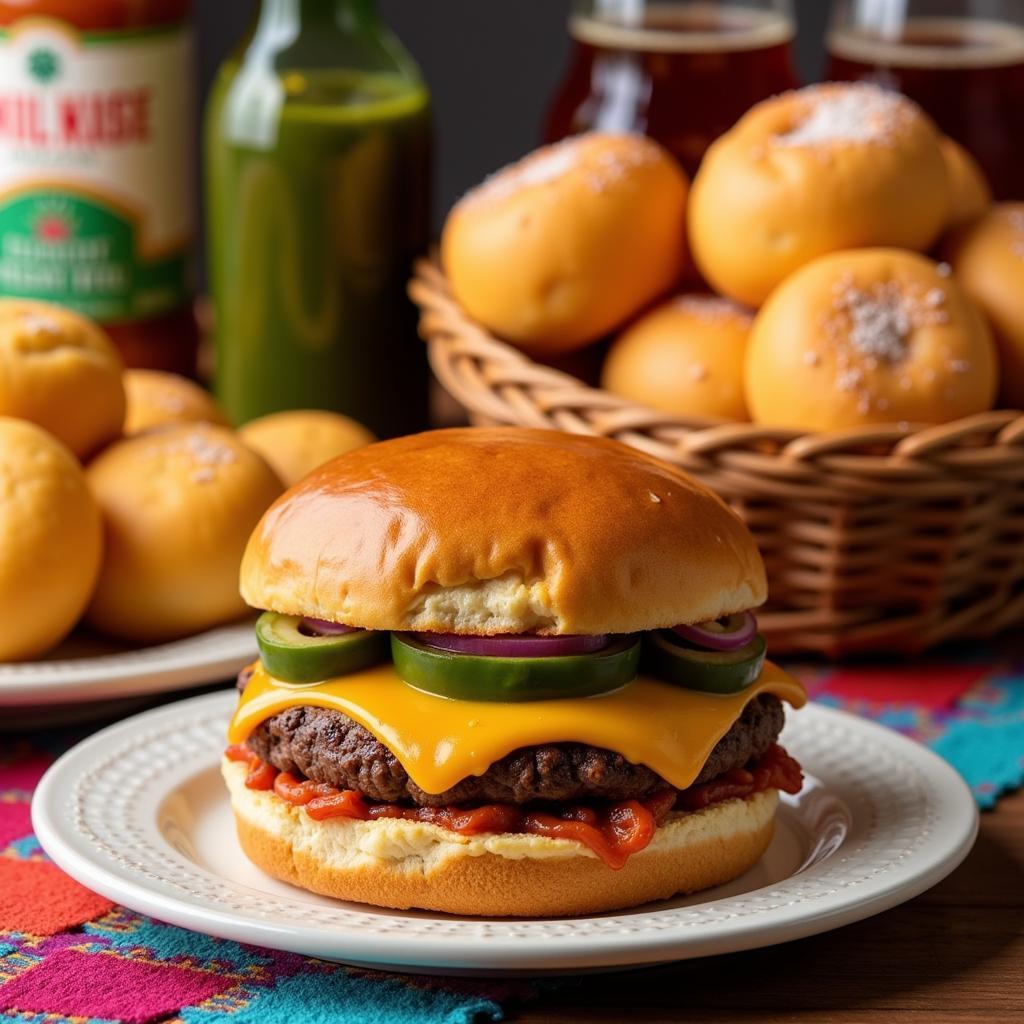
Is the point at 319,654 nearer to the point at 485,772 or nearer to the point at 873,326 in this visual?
the point at 485,772

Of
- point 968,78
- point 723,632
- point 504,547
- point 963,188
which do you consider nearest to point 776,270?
point 963,188

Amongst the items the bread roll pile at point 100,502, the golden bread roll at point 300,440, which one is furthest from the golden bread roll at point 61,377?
the golden bread roll at point 300,440

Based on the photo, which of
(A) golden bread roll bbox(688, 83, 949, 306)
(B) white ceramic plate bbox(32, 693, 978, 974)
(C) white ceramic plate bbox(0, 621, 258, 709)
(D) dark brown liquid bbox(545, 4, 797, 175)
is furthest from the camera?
(D) dark brown liquid bbox(545, 4, 797, 175)

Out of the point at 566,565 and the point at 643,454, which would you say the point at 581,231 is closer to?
the point at 643,454

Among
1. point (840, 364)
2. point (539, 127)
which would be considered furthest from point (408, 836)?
point (539, 127)

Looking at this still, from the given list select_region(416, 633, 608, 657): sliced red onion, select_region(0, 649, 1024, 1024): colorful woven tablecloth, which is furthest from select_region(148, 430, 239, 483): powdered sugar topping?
select_region(416, 633, 608, 657): sliced red onion

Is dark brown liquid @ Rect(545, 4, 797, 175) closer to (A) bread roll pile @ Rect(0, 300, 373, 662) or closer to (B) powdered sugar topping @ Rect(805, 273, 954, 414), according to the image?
(B) powdered sugar topping @ Rect(805, 273, 954, 414)

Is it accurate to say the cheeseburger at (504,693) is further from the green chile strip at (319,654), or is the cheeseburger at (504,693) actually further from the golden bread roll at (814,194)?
the golden bread roll at (814,194)
